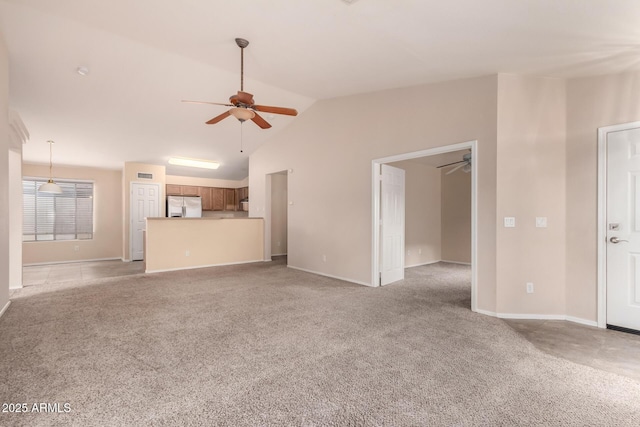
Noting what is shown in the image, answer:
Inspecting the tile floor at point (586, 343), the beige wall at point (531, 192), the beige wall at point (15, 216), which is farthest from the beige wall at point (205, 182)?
the tile floor at point (586, 343)

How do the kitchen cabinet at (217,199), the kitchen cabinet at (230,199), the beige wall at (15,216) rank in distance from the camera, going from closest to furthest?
the beige wall at (15,216) → the kitchen cabinet at (217,199) → the kitchen cabinet at (230,199)

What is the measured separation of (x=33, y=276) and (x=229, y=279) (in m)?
4.09

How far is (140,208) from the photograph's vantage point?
7.88 m

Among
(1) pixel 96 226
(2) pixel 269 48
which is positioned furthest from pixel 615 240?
(1) pixel 96 226

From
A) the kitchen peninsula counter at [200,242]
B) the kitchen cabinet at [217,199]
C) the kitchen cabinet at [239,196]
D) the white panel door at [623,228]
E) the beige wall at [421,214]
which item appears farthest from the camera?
the kitchen cabinet at [239,196]

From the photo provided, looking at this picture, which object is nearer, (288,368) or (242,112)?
(288,368)

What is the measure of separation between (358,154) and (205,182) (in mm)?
6269

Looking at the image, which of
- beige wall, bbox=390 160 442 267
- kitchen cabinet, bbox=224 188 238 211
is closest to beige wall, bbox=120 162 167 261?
kitchen cabinet, bbox=224 188 238 211

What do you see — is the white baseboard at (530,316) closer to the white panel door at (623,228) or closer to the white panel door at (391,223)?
the white panel door at (623,228)

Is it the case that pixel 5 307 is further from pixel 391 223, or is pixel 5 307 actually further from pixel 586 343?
pixel 586 343

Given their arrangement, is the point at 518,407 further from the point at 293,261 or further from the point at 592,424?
the point at 293,261

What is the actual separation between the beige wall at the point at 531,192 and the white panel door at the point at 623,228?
384 millimetres

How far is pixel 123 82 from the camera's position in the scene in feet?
14.1

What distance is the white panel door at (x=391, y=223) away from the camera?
190 inches
